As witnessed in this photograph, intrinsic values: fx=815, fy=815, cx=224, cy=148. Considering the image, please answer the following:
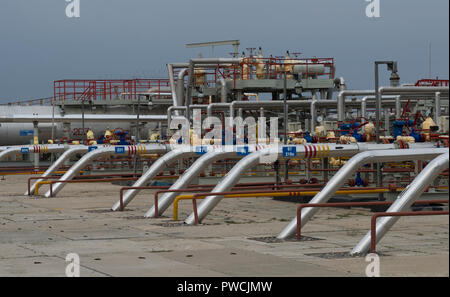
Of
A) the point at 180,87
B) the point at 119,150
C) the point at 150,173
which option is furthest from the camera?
the point at 180,87

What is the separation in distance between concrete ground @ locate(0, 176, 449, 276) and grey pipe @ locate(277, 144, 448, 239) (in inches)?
16.9

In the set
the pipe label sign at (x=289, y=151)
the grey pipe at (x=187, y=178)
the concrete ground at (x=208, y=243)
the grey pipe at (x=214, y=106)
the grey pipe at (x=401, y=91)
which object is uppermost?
the grey pipe at (x=401, y=91)

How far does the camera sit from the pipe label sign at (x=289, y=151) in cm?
1617

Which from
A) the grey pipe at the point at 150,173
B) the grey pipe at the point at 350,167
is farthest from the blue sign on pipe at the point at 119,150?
the grey pipe at the point at 350,167

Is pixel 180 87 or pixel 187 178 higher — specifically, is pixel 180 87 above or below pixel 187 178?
above

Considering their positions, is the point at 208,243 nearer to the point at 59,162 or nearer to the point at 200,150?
the point at 200,150

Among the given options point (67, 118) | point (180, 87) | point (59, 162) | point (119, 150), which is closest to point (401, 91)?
point (119, 150)

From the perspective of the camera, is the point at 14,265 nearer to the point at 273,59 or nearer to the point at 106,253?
the point at 106,253

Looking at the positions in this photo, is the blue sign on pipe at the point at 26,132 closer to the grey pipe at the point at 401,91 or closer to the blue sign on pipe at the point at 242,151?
the grey pipe at the point at 401,91

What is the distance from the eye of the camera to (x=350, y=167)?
42.9 feet

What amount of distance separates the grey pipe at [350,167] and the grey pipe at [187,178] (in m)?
4.00

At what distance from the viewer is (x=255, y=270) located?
9.03 metres

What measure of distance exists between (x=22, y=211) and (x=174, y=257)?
8480 millimetres

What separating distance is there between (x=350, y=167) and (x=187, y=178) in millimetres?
4381
